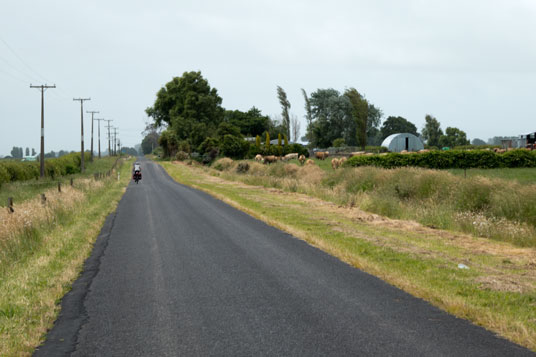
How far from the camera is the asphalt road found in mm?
5941

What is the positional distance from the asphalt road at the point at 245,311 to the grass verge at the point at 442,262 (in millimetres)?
421

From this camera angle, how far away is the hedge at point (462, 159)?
128ft

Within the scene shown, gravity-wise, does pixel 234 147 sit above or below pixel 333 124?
below

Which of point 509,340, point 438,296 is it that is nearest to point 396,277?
point 438,296

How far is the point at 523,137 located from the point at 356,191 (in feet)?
192

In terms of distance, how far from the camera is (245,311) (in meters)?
7.38

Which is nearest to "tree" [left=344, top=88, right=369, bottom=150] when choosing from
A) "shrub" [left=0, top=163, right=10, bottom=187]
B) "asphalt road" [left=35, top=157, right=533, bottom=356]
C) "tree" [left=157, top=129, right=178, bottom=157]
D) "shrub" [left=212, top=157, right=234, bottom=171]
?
"shrub" [left=212, top=157, right=234, bottom=171]

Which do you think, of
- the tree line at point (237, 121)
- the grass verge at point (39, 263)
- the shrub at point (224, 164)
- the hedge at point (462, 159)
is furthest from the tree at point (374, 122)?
the grass verge at point (39, 263)

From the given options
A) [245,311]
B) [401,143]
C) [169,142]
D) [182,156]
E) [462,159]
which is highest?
[169,142]

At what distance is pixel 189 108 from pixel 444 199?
93993mm

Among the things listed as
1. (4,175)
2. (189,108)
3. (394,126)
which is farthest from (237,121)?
(4,175)

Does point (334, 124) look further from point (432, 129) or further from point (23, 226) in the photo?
point (23, 226)

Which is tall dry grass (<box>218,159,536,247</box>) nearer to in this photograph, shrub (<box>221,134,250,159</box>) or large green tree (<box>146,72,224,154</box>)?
shrub (<box>221,134,250,159</box>)

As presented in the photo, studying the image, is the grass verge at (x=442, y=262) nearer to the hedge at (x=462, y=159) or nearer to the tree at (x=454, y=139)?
the hedge at (x=462, y=159)
